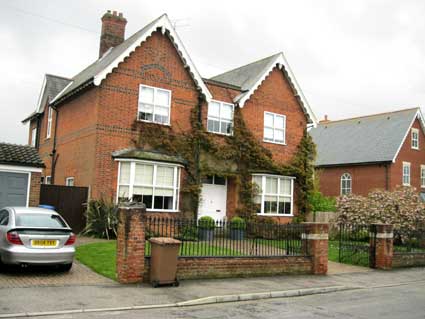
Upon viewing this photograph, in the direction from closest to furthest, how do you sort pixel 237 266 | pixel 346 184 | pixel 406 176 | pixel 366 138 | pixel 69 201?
1. pixel 237 266
2. pixel 69 201
3. pixel 406 176
4. pixel 346 184
5. pixel 366 138

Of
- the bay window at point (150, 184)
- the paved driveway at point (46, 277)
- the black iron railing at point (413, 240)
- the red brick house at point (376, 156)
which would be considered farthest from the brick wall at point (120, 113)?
the red brick house at point (376, 156)

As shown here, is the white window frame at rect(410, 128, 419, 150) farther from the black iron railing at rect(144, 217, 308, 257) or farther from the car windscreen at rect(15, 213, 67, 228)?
the car windscreen at rect(15, 213, 67, 228)

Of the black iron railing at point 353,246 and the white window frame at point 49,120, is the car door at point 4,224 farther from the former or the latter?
the white window frame at point 49,120

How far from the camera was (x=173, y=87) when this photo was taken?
21.2 metres

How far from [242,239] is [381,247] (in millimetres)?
5552

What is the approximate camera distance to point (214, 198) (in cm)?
2256

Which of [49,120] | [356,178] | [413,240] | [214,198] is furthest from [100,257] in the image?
[356,178]

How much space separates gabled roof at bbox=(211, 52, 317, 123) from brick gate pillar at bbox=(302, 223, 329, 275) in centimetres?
993

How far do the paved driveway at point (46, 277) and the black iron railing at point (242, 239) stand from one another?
2122 mm

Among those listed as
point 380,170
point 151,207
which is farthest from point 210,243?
point 380,170

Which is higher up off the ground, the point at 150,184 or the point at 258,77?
the point at 258,77

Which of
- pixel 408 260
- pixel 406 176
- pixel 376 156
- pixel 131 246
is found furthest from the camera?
pixel 406 176

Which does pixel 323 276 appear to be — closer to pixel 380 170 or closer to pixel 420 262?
pixel 420 262

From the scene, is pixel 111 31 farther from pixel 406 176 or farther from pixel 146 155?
pixel 406 176
